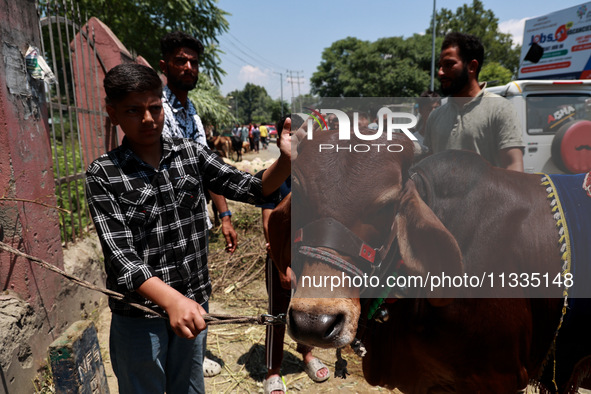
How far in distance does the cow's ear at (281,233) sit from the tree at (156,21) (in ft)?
30.0

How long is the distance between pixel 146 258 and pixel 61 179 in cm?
240

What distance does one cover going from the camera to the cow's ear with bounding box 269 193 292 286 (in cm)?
183

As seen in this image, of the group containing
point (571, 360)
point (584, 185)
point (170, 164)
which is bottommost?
point (571, 360)

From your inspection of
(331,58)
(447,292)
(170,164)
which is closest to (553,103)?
(447,292)

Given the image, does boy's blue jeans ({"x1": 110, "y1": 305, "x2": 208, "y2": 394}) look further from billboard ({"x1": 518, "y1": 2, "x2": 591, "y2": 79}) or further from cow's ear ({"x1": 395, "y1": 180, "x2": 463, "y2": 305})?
billboard ({"x1": 518, "y1": 2, "x2": 591, "y2": 79})

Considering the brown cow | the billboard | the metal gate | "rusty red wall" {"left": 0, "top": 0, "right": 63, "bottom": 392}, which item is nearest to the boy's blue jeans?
the brown cow

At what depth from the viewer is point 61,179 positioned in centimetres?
340

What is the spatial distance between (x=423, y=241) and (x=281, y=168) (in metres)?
0.69

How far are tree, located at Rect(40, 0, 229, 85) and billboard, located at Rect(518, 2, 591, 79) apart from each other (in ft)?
36.0

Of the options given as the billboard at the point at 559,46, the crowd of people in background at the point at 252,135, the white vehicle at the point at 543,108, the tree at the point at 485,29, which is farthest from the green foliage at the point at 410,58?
the white vehicle at the point at 543,108

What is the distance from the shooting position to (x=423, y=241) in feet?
4.42

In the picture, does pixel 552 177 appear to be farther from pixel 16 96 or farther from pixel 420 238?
pixel 16 96

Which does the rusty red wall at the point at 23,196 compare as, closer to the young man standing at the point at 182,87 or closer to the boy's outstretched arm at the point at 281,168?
the young man standing at the point at 182,87

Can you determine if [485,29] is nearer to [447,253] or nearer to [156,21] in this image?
[156,21]
